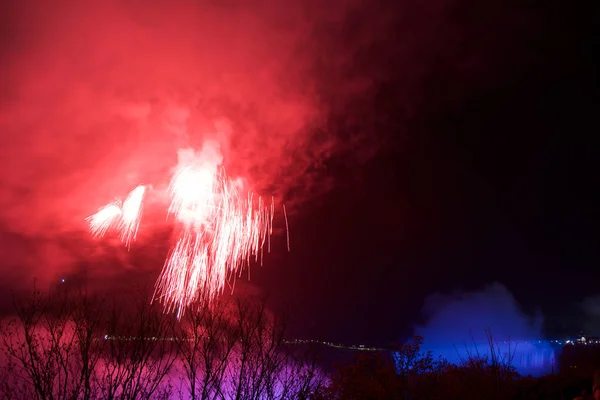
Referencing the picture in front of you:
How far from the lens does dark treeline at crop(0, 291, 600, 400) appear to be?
1312 cm

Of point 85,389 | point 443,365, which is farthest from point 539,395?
point 85,389

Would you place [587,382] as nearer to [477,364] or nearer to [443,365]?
[477,364]

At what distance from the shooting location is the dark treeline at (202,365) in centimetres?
1312

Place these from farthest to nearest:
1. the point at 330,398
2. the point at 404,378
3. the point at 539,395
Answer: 1. the point at 539,395
2. the point at 404,378
3. the point at 330,398

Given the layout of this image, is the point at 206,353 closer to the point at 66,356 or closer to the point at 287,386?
the point at 287,386

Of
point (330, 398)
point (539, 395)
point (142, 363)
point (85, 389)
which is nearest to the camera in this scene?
point (85, 389)

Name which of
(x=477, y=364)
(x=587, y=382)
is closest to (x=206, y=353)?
(x=477, y=364)

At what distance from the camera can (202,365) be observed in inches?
648

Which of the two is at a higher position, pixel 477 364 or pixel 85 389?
pixel 477 364

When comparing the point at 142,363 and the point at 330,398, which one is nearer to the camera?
the point at 142,363

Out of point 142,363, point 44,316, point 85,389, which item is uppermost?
point 44,316

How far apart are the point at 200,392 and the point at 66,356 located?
4427 millimetres

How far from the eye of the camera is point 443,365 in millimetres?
17250

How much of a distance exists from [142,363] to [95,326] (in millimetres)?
1724
